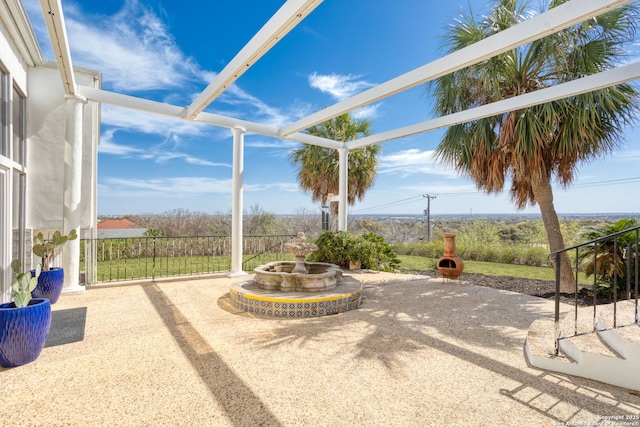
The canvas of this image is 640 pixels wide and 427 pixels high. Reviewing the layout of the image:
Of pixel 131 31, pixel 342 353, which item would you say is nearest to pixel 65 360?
pixel 342 353

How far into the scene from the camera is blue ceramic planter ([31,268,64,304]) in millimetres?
4488

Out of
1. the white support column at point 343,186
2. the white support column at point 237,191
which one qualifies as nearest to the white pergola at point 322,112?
the white support column at point 237,191

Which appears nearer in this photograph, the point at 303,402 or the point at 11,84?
the point at 303,402

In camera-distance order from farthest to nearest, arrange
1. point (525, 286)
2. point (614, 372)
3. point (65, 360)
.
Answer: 1. point (525, 286)
2. point (65, 360)
3. point (614, 372)

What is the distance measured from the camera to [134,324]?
388 cm

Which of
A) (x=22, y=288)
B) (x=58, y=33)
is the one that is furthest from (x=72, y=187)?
(x=22, y=288)

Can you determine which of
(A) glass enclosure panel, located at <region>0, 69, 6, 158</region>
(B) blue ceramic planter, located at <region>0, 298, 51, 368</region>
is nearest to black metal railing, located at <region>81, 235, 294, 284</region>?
(A) glass enclosure panel, located at <region>0, 69, 6, 158</region>

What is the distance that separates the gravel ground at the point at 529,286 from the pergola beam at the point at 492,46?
4.52m

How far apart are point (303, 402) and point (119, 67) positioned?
8.00m

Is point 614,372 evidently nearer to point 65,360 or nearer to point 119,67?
point 65,360

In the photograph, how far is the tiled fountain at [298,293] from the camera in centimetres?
438

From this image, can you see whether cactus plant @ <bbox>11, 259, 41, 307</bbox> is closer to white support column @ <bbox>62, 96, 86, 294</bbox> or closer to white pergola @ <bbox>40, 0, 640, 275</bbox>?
white pergola @ <bbox>40, 0, 640, 275</bbox>

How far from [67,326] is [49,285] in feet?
4.13

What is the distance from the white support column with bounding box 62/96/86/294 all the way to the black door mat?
1.11 m
